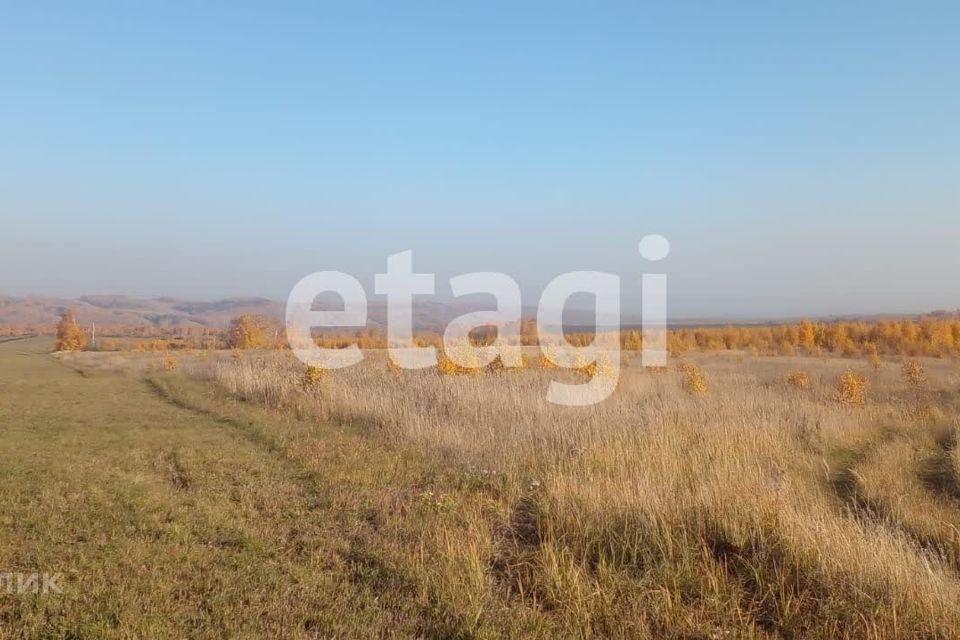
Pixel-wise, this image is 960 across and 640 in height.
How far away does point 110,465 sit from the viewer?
7809mm

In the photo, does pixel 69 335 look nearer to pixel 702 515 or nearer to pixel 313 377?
pixel 313 377

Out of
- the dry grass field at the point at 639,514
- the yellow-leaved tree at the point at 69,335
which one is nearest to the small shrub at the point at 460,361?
the dry grass field at the point at 639,514

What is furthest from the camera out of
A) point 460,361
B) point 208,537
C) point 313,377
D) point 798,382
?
point 460,361

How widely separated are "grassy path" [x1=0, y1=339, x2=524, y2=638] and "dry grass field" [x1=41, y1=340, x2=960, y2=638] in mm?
79

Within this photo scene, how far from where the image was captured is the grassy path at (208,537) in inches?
146

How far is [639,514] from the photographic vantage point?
532 cm

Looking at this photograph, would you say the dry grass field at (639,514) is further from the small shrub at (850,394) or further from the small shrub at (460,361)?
the small shrub at (460,361)

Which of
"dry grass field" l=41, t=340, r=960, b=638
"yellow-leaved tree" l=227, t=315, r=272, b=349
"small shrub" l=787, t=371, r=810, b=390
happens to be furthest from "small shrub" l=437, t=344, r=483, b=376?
"yellow-leaved tree" l=227, t=315, r=272, b=349

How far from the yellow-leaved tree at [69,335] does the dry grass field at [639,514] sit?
6255 centimetres

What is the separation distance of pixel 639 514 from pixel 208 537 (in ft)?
12.4

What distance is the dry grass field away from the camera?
3910mm

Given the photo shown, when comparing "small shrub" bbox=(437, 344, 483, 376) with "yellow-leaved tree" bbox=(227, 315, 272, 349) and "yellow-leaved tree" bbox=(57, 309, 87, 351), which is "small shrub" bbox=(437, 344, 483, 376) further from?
"yellow-leaved tree" bbox=(57, 309, 87, 351)

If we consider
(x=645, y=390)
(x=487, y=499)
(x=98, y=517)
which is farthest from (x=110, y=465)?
(x=645, y=390)

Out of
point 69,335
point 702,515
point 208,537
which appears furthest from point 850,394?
point 69,335
